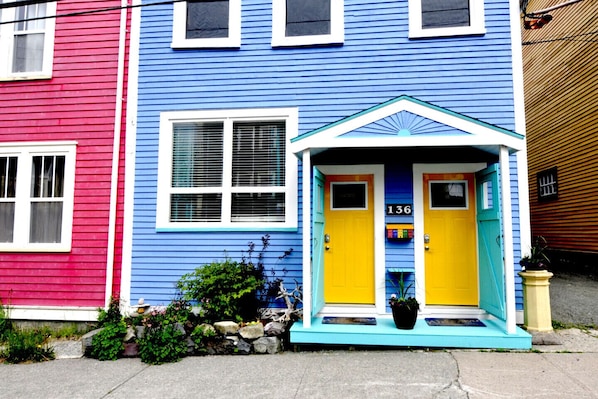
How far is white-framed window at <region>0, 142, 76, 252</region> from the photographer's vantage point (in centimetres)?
649

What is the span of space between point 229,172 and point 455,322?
401cm

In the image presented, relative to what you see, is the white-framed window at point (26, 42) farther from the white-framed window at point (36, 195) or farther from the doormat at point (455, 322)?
the doormat at point (455, 322)

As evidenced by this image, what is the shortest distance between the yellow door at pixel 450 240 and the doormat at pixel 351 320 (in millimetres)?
1027

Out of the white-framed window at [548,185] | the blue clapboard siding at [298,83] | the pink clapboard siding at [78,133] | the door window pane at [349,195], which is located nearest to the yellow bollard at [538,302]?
the blue clapboard siding at [298,83]

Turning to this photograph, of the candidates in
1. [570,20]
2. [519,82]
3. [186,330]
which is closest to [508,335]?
[519,82]

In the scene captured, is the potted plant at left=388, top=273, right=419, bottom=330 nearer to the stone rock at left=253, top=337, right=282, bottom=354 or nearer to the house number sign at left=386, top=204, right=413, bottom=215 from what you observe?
the house number sign at left=386, top=204, right=413, bottom=215

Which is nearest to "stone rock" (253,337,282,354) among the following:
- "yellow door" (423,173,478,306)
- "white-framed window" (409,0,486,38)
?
"yellow door" (423,173,478,306)

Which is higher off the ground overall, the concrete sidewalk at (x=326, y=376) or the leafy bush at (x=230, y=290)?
the leafy bush at (x=230, y=290)

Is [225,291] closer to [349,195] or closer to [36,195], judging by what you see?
[349,195]

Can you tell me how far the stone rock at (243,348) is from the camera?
5070 millimetres

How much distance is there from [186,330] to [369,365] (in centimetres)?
242

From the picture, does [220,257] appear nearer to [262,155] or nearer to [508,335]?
[262,155]

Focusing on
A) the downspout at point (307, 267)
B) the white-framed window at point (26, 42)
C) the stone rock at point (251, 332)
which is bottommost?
the stone rock at point (251, 332)

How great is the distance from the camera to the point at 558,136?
36.3 feet
